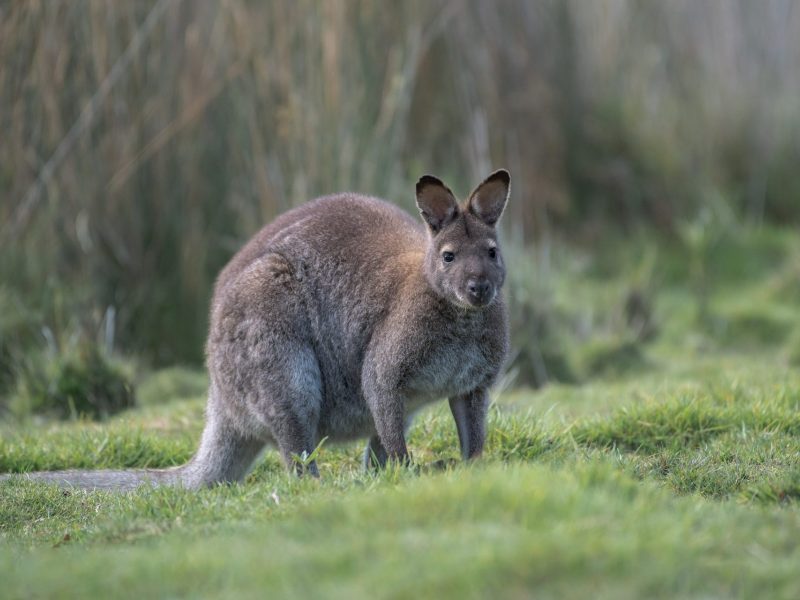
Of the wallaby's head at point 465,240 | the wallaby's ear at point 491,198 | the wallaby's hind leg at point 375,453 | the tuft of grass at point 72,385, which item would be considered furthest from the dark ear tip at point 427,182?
the tuft of grass at point 72,385

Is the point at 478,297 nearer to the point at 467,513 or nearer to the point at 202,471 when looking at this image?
the point at 467,513

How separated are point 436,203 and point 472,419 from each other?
101cm

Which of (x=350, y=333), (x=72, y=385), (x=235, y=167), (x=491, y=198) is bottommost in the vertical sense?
(x=72, y=385)

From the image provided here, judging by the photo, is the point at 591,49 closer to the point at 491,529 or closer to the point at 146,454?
the point at 146,454

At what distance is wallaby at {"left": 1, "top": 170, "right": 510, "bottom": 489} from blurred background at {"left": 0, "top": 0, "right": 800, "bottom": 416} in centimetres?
234

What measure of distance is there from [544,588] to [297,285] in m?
2.78

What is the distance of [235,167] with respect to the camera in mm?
9625

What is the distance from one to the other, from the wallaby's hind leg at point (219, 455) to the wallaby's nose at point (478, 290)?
4.62 ft

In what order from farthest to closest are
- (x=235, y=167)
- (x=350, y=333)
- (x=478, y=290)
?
1. (x=235, y=167)
2. (x=350, y=333)
3. (x=478, y=290)

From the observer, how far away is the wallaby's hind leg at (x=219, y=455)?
19.5 ft

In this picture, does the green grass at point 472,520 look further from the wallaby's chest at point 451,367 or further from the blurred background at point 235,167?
the blurred background at point 235,167

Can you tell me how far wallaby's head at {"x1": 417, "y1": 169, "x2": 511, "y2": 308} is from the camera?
17.7 feet

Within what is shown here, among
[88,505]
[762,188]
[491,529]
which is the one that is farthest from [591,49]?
[491,529]

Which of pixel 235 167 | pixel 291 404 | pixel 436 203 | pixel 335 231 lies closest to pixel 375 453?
pixel 291 404
